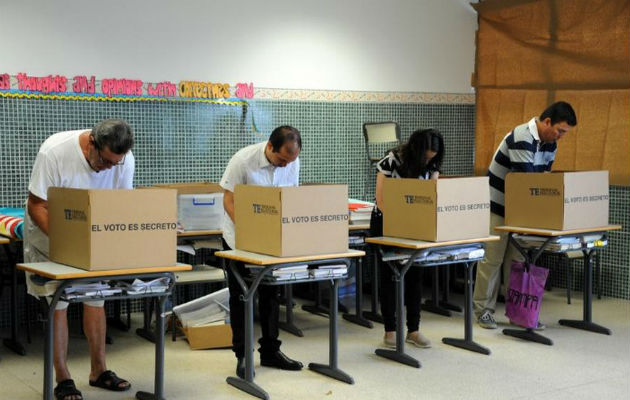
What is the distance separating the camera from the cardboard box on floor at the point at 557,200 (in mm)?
5152

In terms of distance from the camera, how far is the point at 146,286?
368 centimetres

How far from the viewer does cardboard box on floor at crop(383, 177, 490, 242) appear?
4.61 m

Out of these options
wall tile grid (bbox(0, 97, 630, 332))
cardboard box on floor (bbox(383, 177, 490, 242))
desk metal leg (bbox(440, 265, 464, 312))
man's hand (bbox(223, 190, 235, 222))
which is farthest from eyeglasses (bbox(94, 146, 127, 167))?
desk metal leg (bbox(440, 265, 464, 312))

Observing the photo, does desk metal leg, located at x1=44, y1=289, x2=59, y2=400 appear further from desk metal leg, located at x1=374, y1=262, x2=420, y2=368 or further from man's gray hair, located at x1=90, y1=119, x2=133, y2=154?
desk metal leg, located at x1=374, y1=262, x2=420, y2=368

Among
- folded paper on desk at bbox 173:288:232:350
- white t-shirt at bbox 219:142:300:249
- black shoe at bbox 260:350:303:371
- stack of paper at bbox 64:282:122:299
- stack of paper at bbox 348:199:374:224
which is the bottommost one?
black shoe at bbox 260:350:303:371

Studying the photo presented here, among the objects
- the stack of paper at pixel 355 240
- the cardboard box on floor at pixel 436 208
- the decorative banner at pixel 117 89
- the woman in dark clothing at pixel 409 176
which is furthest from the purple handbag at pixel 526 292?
the decorative banner at pixel 117 89

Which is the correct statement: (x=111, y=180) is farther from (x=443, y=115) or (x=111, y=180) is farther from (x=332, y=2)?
(x=443, y=115)

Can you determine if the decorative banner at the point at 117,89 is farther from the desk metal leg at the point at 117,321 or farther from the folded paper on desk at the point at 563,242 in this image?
the folded paper on desk at the point at 563,242

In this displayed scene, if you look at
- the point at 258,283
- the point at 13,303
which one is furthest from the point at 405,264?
the point at 13,303

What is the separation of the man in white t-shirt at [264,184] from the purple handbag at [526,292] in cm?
160

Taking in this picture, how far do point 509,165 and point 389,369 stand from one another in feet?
5.80

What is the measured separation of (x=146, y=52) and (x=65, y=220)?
2502 mm

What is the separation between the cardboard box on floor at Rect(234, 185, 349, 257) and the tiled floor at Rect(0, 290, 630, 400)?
0.73 m

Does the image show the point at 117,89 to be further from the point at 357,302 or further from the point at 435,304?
the point at 435,304
